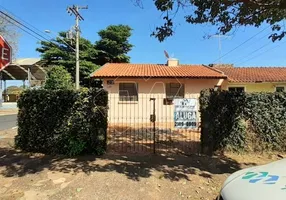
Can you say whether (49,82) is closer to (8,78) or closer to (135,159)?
(135,159)

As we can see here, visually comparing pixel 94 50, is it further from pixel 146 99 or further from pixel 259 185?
pixel 259 185

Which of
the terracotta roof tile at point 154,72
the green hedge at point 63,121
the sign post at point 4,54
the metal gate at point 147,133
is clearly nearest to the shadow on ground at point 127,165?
the green hedge at point 63,121

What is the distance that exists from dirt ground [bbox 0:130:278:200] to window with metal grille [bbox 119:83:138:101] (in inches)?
414

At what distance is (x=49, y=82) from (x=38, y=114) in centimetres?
1290

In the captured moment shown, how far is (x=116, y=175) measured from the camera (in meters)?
6.62

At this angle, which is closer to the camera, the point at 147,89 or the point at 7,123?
the point at 7,123

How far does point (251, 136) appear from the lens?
28.6 feet

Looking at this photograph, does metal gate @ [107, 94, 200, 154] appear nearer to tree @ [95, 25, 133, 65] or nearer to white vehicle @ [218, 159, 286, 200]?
white vehicle @ [218, 159, 286, 200]

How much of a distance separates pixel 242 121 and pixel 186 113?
1686mm

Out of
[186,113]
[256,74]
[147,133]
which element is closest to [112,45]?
[256,74]

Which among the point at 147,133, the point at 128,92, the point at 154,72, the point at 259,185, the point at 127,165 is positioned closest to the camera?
the point at 259,185

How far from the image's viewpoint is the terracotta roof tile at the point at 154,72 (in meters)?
18.5

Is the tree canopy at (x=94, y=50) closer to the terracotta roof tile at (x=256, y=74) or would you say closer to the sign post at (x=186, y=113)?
the terracotta roof tile at (x=256, y=74)

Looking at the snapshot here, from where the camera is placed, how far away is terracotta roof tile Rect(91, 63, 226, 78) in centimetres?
1847
